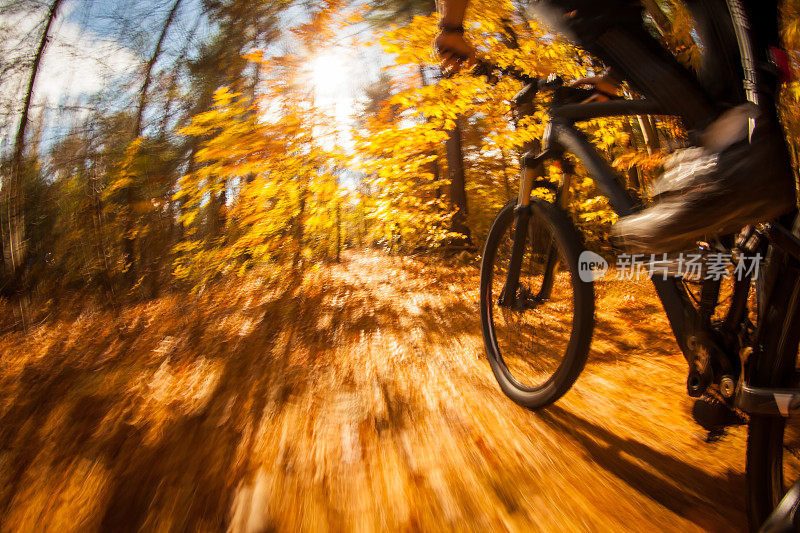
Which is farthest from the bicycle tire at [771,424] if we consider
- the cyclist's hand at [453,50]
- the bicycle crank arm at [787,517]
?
the cyclist's hand at [453,50]

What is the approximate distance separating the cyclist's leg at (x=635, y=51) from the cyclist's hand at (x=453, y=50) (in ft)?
1.58

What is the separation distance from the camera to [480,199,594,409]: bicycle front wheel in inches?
51.7

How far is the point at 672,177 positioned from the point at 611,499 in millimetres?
962

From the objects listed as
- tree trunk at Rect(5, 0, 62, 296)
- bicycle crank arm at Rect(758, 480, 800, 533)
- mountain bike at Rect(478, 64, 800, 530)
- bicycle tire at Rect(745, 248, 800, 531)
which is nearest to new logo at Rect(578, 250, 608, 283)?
mountain bike at Rect(478, 64, 800, 530)

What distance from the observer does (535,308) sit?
172cm

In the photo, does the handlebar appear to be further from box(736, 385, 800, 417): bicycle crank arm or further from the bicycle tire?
box(736, 385, 800, 417): bicycle crank arm

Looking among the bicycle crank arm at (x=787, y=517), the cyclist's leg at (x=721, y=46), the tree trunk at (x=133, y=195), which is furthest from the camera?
the tree trunk at (x=133, y=195)

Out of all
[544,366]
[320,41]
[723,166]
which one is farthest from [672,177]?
[320,41]

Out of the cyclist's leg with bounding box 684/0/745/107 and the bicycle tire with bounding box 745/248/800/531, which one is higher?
the cyclist's leg with bounding box 684/0/745/107

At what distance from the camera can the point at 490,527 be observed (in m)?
1.02

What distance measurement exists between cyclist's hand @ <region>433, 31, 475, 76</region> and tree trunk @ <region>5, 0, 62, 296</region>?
625 cm

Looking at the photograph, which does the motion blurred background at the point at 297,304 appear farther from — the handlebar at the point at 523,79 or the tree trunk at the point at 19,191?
the handlebar at the point at 523,79

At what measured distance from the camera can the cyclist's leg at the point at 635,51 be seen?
806 mm

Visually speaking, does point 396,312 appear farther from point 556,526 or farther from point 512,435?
point 556,526
